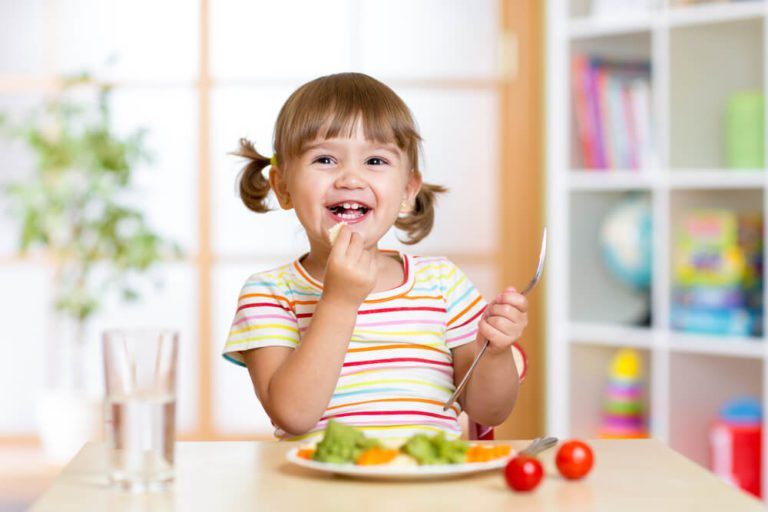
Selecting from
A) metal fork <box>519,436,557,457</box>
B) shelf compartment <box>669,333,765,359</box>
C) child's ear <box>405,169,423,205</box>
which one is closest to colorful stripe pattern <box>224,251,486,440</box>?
child's ear <box>405,169,423,205</box>

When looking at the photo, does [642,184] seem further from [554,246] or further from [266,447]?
[266,447]

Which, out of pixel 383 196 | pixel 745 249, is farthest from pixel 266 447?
pixel 745 249

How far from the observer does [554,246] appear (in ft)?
10.7

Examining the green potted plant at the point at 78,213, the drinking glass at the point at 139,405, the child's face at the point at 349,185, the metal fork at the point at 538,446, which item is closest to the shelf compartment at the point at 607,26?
the green potted plant at the point at 78,213

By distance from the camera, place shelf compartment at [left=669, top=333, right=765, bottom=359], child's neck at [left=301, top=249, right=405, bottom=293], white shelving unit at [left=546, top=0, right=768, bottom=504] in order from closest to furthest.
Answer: child's neck at [left=301, top=249, right=405, bottom=293] → shelf compartment at [left=669, top=333, right=765, bottom=359] → white shelving unit at [left=546, top=0, right=768, bottom=504]

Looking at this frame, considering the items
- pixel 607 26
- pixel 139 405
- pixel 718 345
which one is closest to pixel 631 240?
pixel 718 345

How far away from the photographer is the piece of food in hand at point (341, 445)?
36.9 inches

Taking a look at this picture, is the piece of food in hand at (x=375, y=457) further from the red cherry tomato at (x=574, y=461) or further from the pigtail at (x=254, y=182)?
the pigtail at (x=254, y=182)

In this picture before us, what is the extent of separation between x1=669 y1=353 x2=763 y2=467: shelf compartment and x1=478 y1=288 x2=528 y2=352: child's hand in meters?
1.89

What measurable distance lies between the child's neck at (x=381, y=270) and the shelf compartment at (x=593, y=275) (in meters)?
1.83

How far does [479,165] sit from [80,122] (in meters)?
1.35

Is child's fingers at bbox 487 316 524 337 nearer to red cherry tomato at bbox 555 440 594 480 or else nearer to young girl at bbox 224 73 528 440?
young girl at bbox 224 73 528 440

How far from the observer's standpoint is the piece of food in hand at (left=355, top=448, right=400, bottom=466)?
0.92 m

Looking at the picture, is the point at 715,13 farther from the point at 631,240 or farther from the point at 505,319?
the point at 505,319
